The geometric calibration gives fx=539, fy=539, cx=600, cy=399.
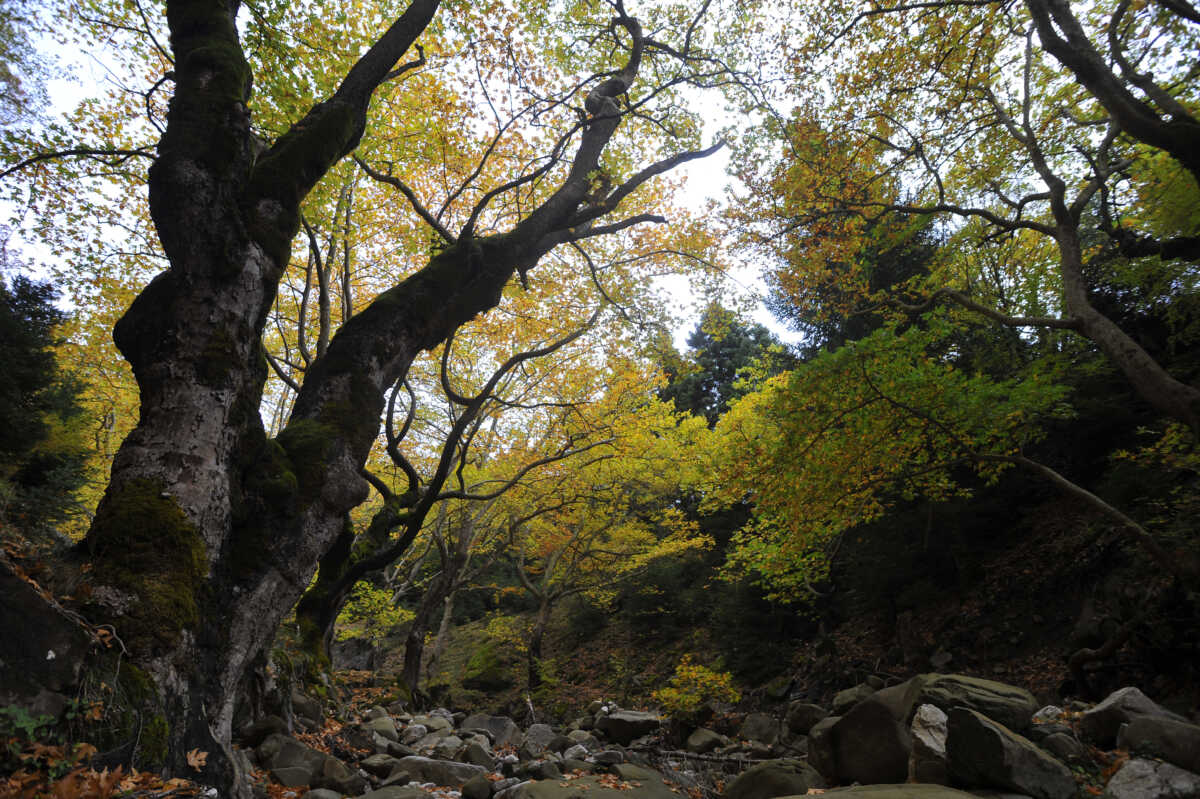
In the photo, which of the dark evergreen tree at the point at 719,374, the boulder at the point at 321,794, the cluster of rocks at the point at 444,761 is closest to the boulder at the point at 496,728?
the cluster of rocks at the point at 444,761

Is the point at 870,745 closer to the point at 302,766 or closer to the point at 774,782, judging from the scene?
the point at 774,782

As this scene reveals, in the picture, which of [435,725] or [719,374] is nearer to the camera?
[435,725]

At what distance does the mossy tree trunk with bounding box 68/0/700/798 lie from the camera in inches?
119

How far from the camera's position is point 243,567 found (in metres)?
3.63

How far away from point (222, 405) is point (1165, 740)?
22.8 ft

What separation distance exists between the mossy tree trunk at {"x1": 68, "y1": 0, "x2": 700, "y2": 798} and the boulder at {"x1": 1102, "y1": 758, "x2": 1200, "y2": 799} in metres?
5.59

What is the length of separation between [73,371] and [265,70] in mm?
12449

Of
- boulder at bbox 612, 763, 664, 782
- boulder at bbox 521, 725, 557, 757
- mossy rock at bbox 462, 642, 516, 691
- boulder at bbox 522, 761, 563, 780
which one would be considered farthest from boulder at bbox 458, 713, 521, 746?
mossy rock at bbox 462, 642, 516, 691

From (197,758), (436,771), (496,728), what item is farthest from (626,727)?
(197,758)

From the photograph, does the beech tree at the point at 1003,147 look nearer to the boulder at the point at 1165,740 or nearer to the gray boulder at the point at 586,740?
the boulder at the point at 1165,740

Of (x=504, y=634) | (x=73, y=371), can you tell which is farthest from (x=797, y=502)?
(x=73, y=371)

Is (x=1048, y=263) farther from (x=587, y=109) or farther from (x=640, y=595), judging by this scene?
(x=640, y=595)

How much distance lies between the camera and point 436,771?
5.34 meters

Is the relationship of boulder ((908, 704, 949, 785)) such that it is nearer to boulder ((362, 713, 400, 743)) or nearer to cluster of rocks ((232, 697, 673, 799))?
cluster of rocks ((232, 697, 673, 799))
